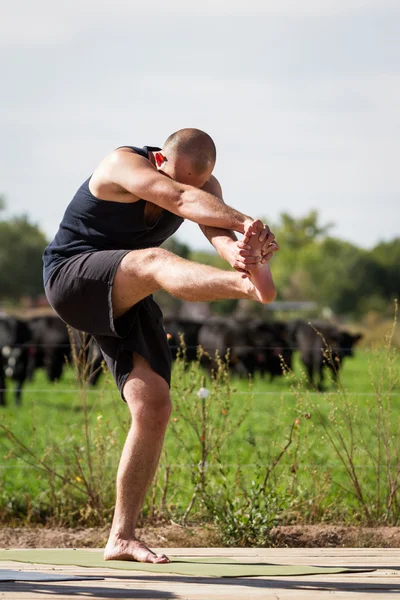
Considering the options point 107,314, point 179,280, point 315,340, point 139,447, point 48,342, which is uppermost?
point 179,280

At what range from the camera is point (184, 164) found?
3934 mm

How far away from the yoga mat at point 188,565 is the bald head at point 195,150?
56.2 inches

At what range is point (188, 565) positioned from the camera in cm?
385

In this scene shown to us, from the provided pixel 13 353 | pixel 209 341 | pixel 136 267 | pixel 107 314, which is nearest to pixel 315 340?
pixel 209 341

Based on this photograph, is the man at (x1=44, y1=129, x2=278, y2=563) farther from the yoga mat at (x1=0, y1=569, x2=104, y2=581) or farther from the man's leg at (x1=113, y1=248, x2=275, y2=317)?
the yoga mat at (x1=0, y1=569, x2=104, y2=581)

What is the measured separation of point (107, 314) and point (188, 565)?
3.14ft

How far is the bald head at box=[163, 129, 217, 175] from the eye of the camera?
3.92 metres

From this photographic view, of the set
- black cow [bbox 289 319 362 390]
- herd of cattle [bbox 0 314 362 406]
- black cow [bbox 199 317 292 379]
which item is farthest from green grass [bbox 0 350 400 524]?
black cow [bbox 289 319 362 390]

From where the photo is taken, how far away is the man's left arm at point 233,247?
3.44 metres

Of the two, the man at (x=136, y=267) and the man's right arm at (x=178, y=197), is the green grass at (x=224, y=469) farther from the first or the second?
the man's right arm at (x=178, y=197)

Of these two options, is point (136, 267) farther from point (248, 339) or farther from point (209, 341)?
point (248, 339)

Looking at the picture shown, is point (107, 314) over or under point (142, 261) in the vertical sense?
under

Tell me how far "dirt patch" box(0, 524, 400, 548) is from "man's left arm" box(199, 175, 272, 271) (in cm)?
168

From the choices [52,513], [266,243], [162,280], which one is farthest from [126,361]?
[52,513]
